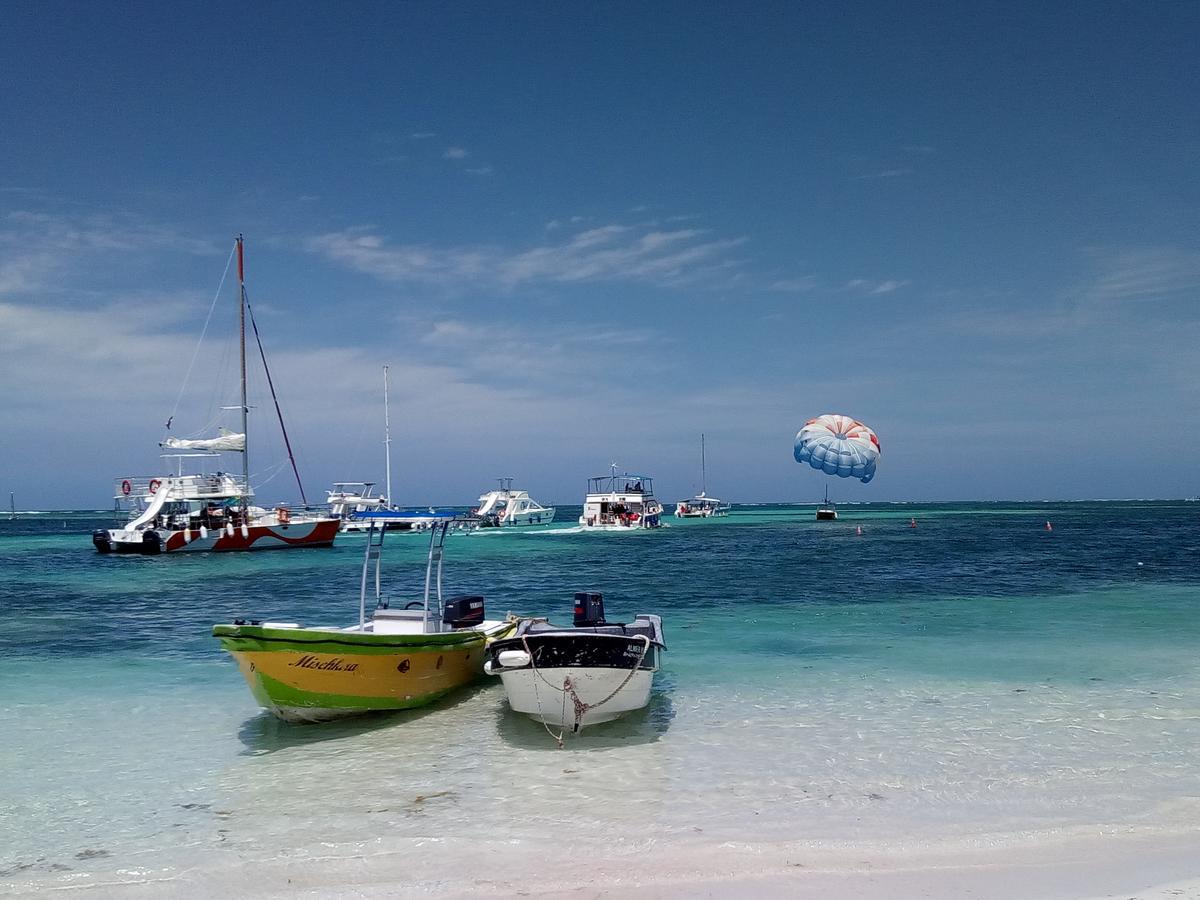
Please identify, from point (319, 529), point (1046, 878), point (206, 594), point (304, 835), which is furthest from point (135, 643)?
point (319, 529)

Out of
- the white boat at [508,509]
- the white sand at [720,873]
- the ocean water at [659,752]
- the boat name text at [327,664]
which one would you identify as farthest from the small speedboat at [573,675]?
the white boat at [508,509]

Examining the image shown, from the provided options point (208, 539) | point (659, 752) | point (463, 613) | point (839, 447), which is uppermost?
point (839, 447)

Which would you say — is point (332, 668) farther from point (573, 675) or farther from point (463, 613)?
point (573, 675)

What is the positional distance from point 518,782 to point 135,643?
40.8 feet

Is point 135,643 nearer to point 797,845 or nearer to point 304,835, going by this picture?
point 304,835

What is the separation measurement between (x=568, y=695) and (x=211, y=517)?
42.1m

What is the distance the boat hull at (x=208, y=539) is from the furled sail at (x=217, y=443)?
15.6 feet

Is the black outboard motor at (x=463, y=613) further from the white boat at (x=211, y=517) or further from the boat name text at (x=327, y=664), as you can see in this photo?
the white boat at (x=211, y=517)

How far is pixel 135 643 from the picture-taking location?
57.4ft

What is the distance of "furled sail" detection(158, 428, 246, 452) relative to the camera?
47.8 m

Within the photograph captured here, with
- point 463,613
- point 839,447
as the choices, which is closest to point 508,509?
point 839,447

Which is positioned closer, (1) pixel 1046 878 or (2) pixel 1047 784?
(1) pixel 1046 878

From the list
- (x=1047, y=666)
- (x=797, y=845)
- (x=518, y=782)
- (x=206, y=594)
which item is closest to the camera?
(x=797, y=845)

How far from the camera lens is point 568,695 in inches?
383
